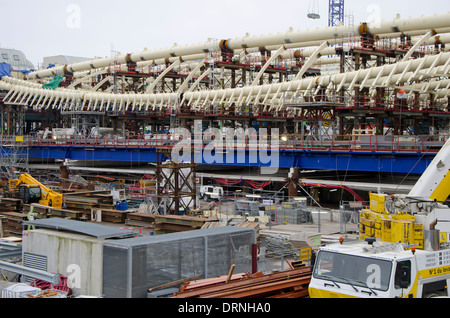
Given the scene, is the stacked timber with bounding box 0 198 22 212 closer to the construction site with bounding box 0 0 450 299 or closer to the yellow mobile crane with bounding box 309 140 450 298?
the construction site with bounding box 0 0 450 299

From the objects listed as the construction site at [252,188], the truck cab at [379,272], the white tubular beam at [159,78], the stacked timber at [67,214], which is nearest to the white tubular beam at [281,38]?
the construction site at [252,188]

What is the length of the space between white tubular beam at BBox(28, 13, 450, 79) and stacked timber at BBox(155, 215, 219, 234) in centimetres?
2543

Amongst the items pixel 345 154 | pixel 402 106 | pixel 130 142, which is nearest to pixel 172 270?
pixel 345 154

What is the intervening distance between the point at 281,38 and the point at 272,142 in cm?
1508

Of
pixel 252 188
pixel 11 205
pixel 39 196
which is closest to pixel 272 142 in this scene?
pixel 252 188

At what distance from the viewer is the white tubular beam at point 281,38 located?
38.9 m

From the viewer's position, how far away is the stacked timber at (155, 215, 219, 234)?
19609 mm

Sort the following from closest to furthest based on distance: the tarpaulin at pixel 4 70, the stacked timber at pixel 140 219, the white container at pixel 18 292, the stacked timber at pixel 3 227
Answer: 1. the white container at pixel 18 292
2. the stacked timber at pixel 3 227
3. the stacked timber at pixel 140 219
4. the tarpaulin at pixel 4 70

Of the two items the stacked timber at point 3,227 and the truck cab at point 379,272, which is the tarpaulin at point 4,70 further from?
the truck cab at point 379,272

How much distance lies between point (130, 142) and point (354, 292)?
126 feet

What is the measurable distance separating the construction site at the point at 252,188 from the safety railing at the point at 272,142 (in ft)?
0.47

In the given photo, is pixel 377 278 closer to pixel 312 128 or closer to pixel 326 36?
pixel 312 128

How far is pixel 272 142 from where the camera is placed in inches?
1457
